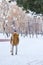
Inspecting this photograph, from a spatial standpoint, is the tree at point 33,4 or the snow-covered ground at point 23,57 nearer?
the tree at point 33,4

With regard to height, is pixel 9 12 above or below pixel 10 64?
below

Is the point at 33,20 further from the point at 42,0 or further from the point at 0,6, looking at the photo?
the point at 42,0

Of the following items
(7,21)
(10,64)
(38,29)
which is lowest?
(38,29)

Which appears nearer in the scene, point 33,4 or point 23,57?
point 33,4

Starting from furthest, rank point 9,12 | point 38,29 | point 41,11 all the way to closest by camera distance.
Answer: point 38,29 < point 9,12 < point 41,11

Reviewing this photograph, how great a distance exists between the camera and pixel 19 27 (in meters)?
65.9

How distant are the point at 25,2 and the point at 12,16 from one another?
53.6 m

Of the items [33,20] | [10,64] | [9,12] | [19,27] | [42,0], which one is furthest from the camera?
[33,20]

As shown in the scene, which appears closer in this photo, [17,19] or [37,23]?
[17,19]

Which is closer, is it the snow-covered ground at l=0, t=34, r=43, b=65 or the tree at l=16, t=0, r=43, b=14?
the tree at l=16, t=0, r=43, b=14

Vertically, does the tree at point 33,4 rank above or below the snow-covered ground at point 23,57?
above

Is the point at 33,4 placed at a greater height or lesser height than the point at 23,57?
greater

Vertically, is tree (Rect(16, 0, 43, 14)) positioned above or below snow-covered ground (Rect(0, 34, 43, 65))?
above

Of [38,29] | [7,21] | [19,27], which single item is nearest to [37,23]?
[38,29]
